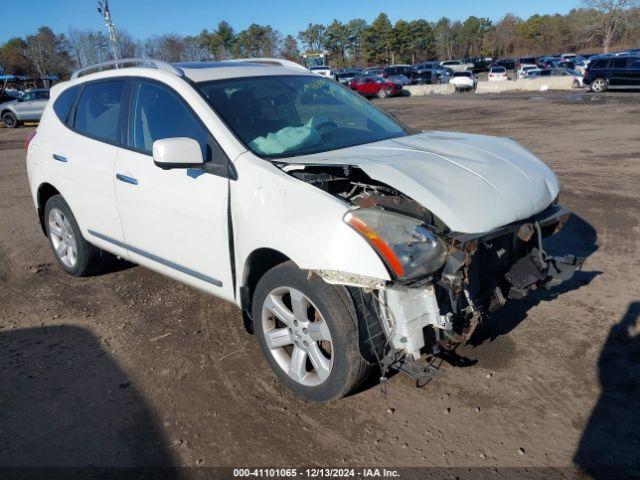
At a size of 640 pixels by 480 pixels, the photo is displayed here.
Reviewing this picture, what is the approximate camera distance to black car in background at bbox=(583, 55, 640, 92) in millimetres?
26336

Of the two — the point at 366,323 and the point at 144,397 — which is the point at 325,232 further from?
the point at 144,397

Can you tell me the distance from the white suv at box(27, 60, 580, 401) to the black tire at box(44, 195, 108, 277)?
0.38 m

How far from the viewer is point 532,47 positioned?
3711 inches

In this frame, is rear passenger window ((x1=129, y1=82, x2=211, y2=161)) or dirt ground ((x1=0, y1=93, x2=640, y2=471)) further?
rear passenger window ((x1=129, y1=82, x2=211, y2=161))

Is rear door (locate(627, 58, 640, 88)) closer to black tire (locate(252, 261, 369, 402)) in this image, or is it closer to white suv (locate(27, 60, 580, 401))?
white suv (locate(27, 60, 580, 401))

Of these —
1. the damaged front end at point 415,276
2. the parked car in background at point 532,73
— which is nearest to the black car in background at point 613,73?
the parked car in background at point 532,73

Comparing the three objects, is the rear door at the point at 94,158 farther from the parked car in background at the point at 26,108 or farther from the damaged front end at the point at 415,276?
the parked car in background at the point at 26,108

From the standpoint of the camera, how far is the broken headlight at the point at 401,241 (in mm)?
2648

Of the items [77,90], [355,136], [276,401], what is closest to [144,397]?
[276,401]

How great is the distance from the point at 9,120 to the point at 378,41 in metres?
86.1

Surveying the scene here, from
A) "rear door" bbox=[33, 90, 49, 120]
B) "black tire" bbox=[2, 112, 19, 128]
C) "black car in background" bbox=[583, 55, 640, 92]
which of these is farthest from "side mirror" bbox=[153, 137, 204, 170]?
"black car in background" bbox=[583, 55, 640, 92]

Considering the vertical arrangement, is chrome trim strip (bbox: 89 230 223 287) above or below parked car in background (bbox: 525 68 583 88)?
below

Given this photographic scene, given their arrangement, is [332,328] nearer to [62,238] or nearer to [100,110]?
[100,110]

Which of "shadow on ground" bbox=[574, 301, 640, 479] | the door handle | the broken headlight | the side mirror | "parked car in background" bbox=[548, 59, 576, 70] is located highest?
"parked car in background" bbox=[548, 59, 576, 70]
